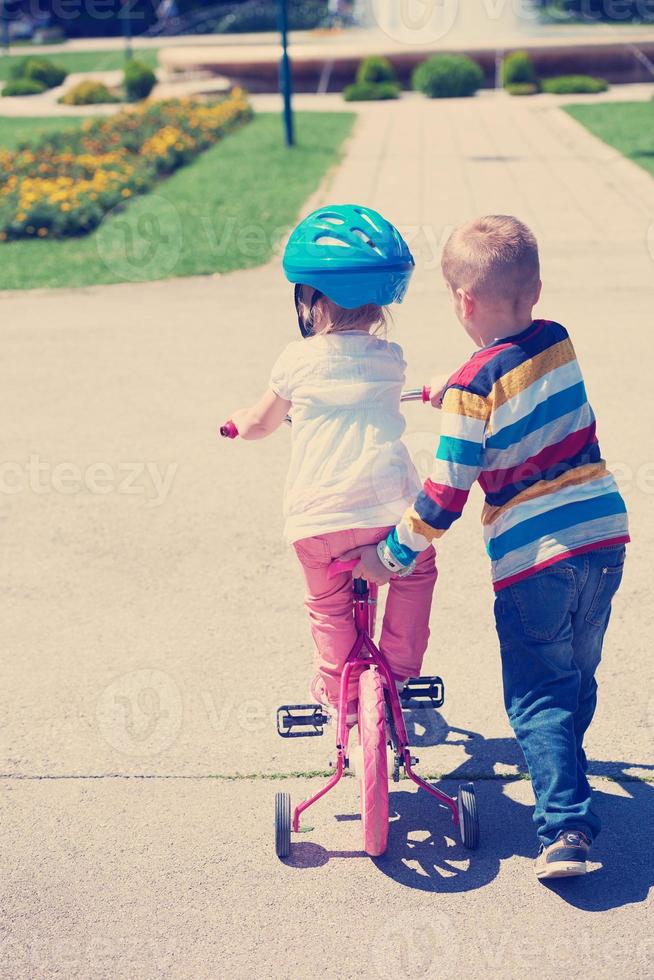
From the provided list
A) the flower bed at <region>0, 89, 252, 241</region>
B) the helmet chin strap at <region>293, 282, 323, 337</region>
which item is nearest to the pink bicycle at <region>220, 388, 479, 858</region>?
the helmet chin strap at <region>293, 282, 323, 337</region>

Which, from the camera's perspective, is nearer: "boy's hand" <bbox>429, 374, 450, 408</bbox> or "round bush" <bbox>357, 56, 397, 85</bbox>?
"boy's hand" <bbox>429, 374, 450, 408</bbox>

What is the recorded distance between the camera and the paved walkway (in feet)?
9.52

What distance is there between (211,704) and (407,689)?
78cm

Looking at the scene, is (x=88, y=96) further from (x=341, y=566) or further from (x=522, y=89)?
(x=341, y=566)

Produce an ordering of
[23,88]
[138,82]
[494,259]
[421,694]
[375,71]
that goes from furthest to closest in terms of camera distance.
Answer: [23,88] → [375,71] → [138,82] → [421,694] → [494,259]

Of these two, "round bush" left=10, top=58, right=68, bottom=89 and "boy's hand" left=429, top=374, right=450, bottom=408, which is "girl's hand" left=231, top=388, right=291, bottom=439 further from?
"round bush" left=10, top=58, right=68, bottom=89

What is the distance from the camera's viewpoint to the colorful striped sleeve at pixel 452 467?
295cm

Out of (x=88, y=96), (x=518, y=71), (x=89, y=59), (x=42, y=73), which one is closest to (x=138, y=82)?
(x=88, y=96)

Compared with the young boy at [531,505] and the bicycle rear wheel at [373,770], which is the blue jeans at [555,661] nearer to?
the young boy at [531,505]

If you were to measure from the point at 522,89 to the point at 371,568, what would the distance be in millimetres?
22933

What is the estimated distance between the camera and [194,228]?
11.8 m

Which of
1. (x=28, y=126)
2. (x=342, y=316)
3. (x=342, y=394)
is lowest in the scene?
(x=28, y=126)

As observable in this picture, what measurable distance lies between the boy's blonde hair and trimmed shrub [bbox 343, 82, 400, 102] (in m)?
22.4

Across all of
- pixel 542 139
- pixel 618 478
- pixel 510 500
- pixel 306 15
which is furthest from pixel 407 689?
pixel 306 15
